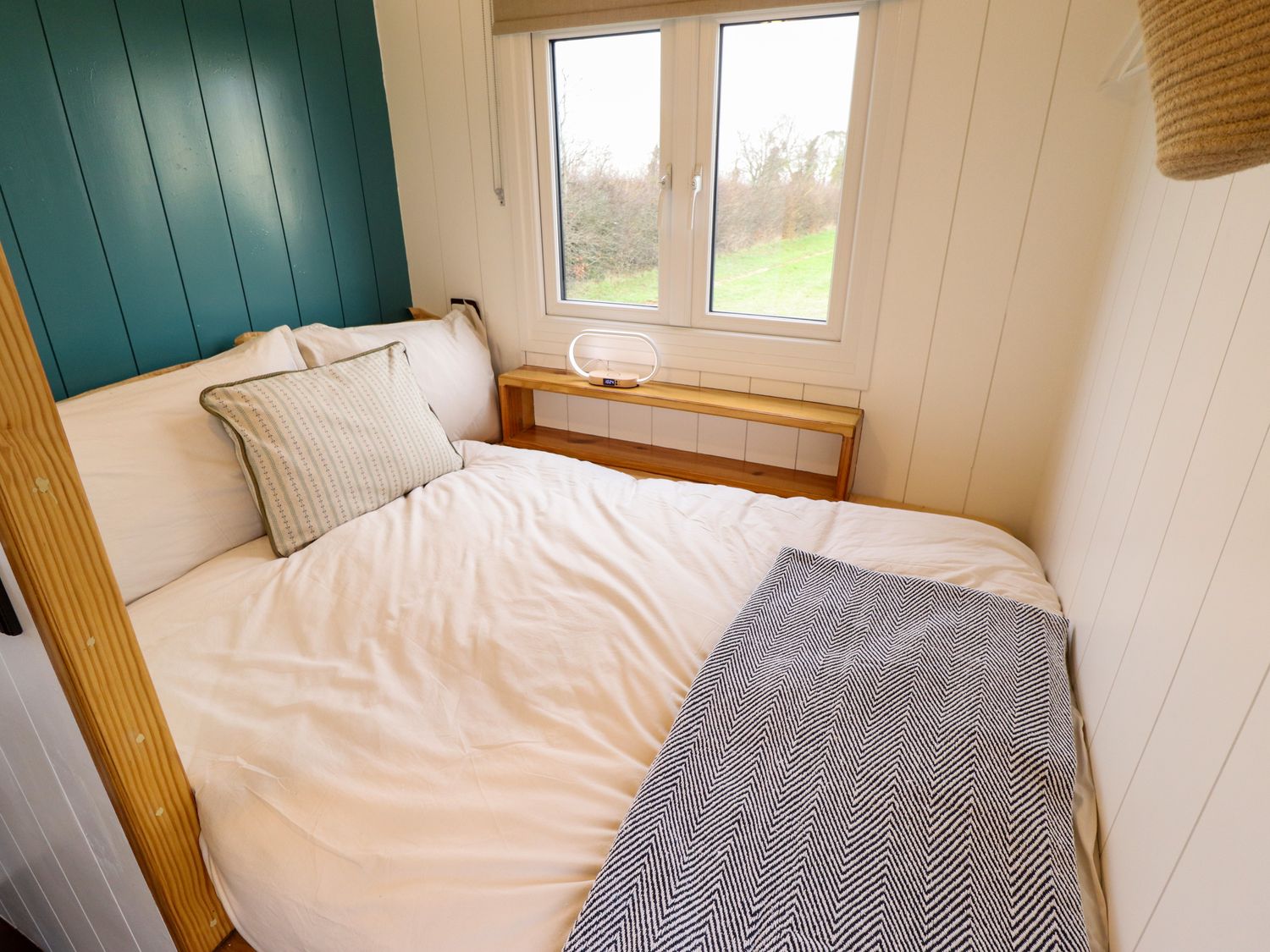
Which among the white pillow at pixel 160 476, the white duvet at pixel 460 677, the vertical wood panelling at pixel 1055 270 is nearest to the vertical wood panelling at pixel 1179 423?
the white duvet at pixel 460 677

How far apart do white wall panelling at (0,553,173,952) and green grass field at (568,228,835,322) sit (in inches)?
71.9

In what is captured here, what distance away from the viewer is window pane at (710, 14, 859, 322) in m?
1.79

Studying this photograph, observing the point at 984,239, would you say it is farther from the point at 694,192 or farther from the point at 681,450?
the point at 681,450

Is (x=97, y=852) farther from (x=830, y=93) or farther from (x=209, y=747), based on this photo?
(x=830, y=93)

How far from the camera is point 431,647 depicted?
118 centimetres

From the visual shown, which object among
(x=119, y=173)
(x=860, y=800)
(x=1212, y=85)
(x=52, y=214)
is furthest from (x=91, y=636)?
(x=119, y=173)

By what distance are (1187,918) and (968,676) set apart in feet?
1.50

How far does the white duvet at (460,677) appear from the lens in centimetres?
81

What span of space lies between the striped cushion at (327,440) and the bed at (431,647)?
5 cm

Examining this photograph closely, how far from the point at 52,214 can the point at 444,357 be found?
99 centimetres

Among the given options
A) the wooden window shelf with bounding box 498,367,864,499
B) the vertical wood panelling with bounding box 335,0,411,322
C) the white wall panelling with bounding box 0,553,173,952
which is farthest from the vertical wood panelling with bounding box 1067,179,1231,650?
the vertical wood panelling with bounding box 335,0,411,322

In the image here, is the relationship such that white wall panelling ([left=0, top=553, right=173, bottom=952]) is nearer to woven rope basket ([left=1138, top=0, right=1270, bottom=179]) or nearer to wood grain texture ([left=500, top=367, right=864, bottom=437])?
woven rope basket ([left=1138, top=0, right=1270, bottom=179])

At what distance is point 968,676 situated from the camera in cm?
103

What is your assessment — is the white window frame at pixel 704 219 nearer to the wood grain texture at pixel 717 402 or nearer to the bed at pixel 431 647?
the wood grain texture at pixel 717 402
